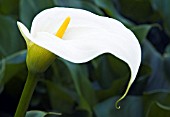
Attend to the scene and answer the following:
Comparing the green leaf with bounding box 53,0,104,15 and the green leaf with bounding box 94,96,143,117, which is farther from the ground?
the green leaf with bounding box 53,0,104,15

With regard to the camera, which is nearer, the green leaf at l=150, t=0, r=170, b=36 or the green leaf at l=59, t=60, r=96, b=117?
the green leaf at l=59, t=60, r=96, b=117

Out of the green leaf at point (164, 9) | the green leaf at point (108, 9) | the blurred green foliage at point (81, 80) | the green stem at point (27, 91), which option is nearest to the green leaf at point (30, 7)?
the blurred green foliage at point (81, 80)

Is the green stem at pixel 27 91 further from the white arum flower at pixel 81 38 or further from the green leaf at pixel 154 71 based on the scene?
the green leaf at pixel 154 71

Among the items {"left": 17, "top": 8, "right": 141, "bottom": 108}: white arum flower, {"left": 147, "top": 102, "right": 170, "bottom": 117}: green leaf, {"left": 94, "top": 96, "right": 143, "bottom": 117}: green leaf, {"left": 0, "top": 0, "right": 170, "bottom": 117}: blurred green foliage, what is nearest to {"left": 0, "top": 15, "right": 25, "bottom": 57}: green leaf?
{"left": 0, "top": 0, "right": 170, "bottom": 117}: blurred green foliage

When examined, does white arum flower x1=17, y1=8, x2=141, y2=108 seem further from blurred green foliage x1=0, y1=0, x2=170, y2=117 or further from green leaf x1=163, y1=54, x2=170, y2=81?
green leaf x1=163, y1=54, x2=170, y2=81

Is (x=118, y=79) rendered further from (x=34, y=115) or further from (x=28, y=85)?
(x=28, y=85)

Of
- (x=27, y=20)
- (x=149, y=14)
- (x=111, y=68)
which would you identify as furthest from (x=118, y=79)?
(x=149, y=14)

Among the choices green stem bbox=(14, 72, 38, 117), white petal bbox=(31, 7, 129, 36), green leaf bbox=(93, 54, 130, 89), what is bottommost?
green leaf bbox=(93, 54, 130, 89)

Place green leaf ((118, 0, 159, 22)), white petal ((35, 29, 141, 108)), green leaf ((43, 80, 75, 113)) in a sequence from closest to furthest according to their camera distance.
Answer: white petal ((35, 29, 141, 108)) < green leaf ((43, 80, 75, 113)) < green leaf ((118, 0, 159, 22))
